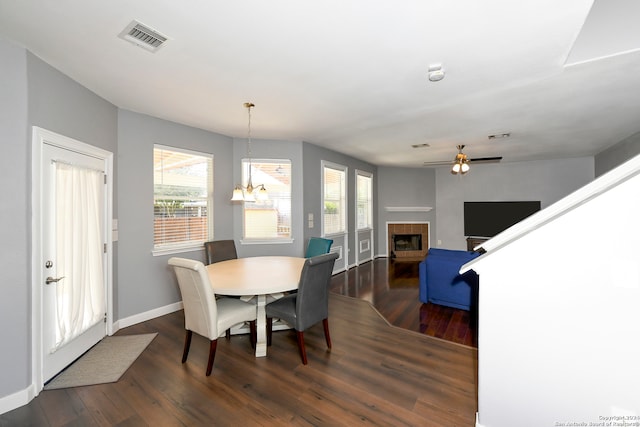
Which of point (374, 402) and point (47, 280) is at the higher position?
point (47, 280)

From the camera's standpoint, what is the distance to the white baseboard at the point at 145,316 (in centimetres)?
309

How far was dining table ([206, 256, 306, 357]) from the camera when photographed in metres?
2.26

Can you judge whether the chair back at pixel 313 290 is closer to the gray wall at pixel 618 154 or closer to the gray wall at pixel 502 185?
the gray wall at pixel 618 154

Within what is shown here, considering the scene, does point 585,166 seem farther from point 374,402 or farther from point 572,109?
point 374,402

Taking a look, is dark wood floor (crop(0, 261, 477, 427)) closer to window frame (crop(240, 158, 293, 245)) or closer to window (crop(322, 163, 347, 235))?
window frame (crop(240, 158, 293, 245))

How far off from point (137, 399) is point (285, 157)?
3667mm

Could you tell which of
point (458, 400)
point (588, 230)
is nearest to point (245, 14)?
point (588, 230)

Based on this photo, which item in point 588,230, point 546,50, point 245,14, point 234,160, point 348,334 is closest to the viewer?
point 588,230

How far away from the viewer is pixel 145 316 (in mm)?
3312

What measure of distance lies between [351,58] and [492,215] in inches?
272

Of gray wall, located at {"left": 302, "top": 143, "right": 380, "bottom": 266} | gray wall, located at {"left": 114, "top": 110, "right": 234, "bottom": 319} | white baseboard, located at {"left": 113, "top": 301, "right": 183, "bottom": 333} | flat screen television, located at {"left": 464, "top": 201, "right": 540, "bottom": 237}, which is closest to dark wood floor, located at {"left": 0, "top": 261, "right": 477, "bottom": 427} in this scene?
white baseboard, located at {"left": 113, "top": 301, "right": 183, "bottom": 333}

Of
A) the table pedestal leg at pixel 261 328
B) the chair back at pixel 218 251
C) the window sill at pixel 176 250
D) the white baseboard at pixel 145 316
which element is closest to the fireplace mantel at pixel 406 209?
the chair back at pixel 218 251

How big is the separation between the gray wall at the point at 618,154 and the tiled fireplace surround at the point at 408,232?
12.8 ft

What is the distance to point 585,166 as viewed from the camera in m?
6.23
